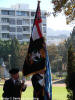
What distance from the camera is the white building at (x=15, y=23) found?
3826 inches

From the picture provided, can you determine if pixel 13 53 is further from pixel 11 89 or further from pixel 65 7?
pixel 11 89

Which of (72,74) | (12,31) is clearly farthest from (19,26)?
(72,74)

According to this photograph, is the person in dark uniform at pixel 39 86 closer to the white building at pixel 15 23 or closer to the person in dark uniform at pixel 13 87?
the person in dark uniform at pixel 13 87

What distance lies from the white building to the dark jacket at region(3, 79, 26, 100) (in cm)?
9002

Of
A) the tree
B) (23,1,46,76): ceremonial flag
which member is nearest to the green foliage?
the tree

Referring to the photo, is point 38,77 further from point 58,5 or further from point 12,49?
point 12,49

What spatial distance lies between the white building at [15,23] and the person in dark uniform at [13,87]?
90029 mm

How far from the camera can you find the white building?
3826 inches

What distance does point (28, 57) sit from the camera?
22.6 feet

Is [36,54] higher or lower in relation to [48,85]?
higher

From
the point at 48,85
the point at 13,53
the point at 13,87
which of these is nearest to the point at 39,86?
the point at 48,85

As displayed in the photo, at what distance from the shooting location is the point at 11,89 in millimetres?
6508

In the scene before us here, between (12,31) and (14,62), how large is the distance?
1134 inches

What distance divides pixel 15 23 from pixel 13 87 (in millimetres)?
93879
